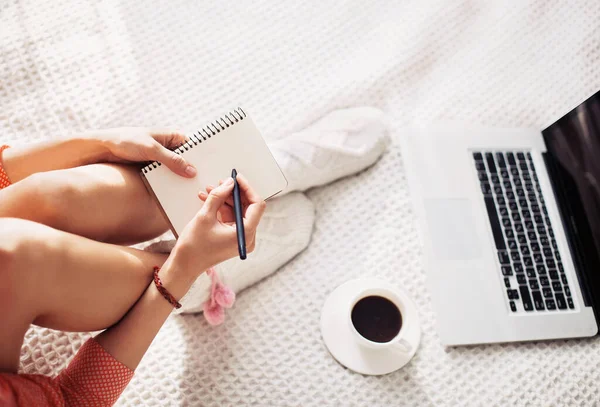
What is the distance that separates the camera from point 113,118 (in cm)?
82

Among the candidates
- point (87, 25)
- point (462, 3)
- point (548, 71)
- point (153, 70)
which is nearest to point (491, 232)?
point (548, 71)

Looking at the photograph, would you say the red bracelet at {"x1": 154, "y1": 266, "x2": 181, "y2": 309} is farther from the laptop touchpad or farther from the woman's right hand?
the laptop touchpad

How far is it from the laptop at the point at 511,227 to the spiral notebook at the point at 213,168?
0.32 metres

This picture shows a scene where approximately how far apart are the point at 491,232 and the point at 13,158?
715 millimetres

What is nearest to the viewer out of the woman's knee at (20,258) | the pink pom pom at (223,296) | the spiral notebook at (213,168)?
the woman's knee at (20,258)

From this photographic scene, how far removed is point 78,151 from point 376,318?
1.54 ft

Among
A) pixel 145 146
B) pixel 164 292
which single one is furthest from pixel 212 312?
pixel 145 146

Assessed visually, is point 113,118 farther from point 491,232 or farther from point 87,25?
point 491,232

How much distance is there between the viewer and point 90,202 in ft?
1.86

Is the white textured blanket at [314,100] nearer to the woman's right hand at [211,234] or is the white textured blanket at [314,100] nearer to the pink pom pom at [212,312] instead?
the pink pom pom at [212,312]

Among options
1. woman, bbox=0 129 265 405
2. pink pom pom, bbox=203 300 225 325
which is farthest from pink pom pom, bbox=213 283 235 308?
woman, bbox=0 129 265 405

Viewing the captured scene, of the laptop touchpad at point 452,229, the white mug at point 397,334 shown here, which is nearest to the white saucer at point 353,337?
the white mug at point 397,334

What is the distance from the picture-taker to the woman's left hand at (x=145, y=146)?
1.85 feet

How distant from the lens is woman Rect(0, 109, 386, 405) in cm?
48
